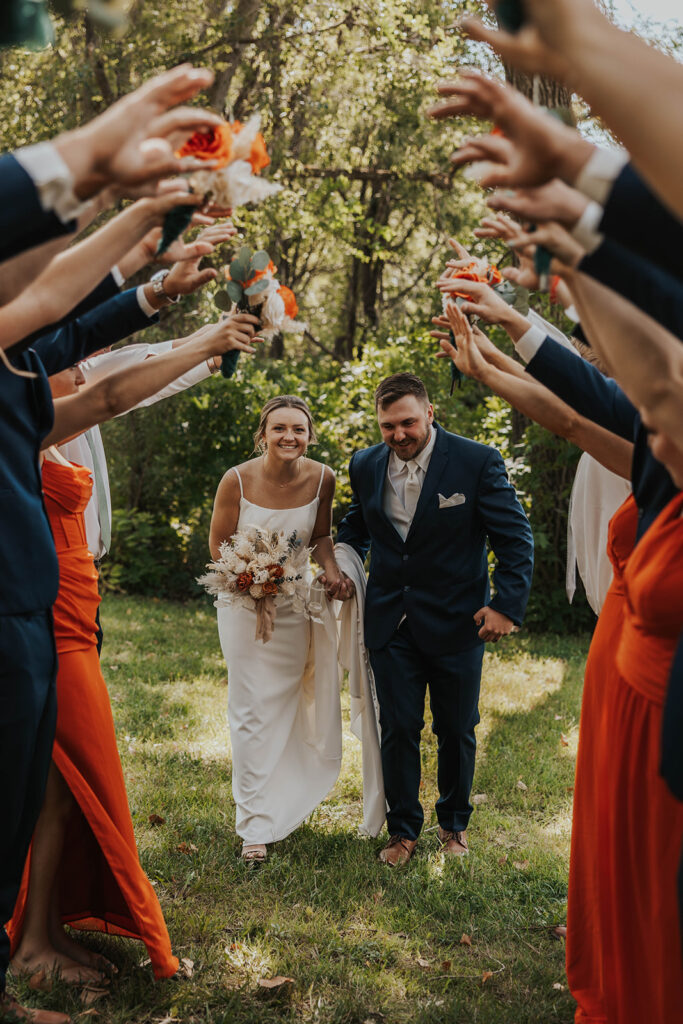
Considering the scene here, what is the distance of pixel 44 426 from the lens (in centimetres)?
289

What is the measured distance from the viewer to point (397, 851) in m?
4.80

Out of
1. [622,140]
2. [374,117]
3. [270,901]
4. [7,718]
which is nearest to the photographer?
[622,140]

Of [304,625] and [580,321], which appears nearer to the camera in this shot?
[580,321]

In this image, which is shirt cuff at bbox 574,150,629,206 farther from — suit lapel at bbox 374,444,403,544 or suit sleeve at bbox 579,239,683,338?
suit lapel at bbox 374,444,403,544

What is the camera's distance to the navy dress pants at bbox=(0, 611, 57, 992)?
280cm

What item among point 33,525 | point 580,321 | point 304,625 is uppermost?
point 580,321

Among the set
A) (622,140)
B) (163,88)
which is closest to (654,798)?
(622,140)

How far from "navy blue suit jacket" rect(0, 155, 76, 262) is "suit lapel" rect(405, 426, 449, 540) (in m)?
3.22

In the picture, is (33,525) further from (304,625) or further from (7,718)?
(304,625)

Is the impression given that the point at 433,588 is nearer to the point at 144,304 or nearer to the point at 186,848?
the point at 186,848

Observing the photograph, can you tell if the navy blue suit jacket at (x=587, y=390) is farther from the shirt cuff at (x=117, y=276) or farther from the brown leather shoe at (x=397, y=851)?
the brown leather shoe at (x=397, y=851)

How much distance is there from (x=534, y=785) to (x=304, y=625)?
1.89 meters

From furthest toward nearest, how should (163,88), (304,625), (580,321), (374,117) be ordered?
1. (374,117)
2. (304,625)
3. (580,321)
4. (163,88)

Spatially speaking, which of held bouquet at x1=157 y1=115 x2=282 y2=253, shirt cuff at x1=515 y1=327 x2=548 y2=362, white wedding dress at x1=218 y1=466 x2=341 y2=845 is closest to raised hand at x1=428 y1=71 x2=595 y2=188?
held bouquet at x1=157 y1=115 x2=282 y2=253
